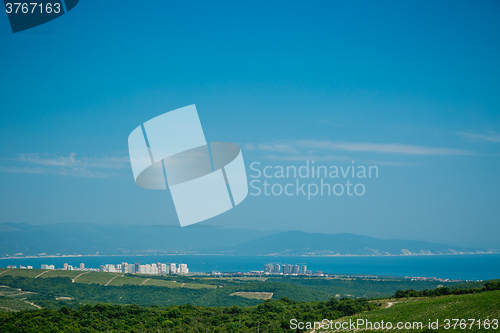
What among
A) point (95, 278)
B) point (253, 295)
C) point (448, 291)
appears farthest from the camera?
point (95, 278)

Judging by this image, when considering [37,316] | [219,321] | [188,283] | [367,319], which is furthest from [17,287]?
[367,319]

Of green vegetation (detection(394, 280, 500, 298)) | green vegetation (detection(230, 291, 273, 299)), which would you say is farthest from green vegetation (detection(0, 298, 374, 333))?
green vegetation (detection(230, 291, 273, 299))

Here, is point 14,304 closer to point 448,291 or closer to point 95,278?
point 95,278

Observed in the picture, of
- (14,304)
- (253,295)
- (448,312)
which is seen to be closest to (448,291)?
(448,312)

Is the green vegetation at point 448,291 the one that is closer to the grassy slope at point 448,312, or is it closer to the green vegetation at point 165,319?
the green vegetation at point 165,319

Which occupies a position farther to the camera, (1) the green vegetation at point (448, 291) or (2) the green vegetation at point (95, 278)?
(2) the green vegetation at point (95, 278)

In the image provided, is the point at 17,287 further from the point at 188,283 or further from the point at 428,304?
the point at 428,304

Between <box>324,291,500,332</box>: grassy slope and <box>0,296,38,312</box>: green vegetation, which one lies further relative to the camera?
<box>0,296,38,312</box>: green vegetation

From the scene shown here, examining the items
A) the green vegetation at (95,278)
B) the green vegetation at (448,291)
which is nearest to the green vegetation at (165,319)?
the green vegetation at (448,291)

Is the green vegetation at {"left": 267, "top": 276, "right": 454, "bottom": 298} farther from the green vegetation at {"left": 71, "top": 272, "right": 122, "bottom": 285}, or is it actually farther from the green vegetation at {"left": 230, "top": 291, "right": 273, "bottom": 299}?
the green vegetation at {"left": 71, "top": 272, "right": 122, "bottom": 285}

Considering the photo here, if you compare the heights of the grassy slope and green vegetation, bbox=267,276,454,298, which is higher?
the grassy slope

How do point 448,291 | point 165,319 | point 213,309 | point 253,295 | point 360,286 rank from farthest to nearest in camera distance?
point 360,286
point 253,295
point 213,309
point 448,291
point 165,319
